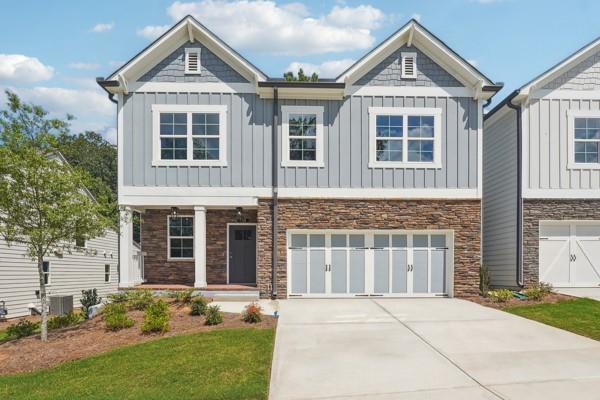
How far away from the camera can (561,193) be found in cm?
1534

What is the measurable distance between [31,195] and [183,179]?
5.17m

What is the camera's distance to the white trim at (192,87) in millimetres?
14984

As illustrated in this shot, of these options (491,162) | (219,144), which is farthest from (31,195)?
(491,162)

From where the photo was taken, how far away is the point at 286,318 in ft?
38.3

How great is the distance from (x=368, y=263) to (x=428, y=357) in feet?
23.4

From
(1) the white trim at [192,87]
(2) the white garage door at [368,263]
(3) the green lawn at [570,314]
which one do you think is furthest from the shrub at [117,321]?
(3) the green lawn at [570,314]

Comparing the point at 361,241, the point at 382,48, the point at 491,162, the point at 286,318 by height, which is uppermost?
the point at 382,48

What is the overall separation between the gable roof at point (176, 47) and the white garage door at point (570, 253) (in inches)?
403

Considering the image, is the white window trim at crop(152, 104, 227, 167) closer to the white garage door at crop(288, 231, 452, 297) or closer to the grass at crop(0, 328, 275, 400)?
the white garage door at crop(288, 231, 452, 297)

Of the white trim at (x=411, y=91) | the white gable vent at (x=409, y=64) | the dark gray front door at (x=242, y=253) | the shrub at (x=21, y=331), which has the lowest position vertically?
the shrub at (x=21, y=331)

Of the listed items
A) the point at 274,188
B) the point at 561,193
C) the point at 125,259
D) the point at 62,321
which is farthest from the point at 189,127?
the point at 561,193

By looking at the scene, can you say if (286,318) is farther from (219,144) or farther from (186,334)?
(219,144)

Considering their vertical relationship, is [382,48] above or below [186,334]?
above

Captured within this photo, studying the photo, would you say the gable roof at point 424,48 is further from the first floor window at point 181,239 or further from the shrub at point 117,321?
the shrub at point 117,321
